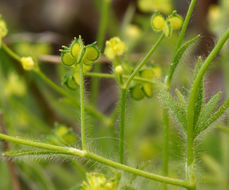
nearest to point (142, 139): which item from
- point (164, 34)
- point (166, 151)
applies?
point (166, 151)

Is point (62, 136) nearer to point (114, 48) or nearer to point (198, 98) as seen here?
point (114, 48)

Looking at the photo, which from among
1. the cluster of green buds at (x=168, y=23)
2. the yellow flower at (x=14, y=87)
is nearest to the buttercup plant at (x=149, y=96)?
the cluster of green buds at (x=168, y=23)

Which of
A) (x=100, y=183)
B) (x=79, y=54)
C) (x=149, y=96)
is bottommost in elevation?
(x=100, y=183)

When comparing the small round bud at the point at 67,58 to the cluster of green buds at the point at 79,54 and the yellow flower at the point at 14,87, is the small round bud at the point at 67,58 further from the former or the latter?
the yellow flower at the point at 14,87

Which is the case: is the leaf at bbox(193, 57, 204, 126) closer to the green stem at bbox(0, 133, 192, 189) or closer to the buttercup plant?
the buttercup plant

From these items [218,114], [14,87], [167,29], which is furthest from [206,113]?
[14,87]

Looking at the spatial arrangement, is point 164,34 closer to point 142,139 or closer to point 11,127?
point 11,127

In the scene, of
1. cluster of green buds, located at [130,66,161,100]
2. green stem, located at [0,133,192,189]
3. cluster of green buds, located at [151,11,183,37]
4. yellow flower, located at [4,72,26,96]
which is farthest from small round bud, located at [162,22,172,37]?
yellow flower, located at [4,72,26,96]
